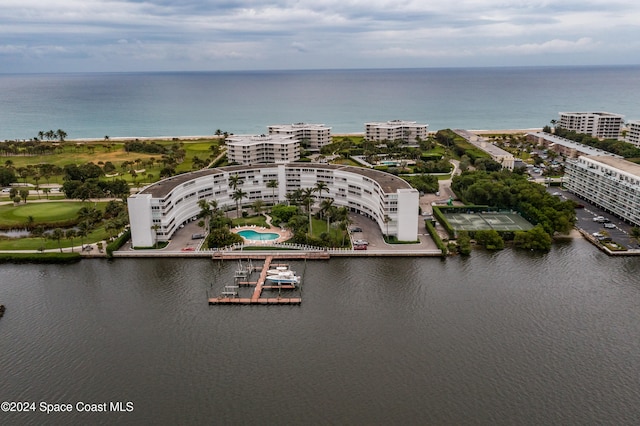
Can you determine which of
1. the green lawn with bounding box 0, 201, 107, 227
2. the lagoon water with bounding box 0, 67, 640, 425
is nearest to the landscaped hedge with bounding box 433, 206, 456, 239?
the lagoon water with bounding box 0, 67, 640, 425

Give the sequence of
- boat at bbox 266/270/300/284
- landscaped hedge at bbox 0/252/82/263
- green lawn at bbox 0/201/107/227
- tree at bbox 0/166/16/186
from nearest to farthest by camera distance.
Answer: boat at bbox 266/270/300/284 < landscaped hedge at bbox 0/252/82/263 < green lawn at bbox 0/201/107/227 < tree at bbox 0/166/16/186

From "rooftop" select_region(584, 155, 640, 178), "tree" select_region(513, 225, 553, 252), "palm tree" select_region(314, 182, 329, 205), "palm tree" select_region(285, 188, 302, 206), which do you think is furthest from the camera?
"rooftop" select_region(584, 155, 640, 178)

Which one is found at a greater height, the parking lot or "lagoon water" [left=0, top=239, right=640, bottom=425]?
the parking lot

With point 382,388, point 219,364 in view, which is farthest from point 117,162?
point 382,388

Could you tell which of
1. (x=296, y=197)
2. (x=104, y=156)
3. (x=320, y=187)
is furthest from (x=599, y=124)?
(x=104, y=156)

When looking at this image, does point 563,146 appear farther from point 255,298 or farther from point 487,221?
point 255,298

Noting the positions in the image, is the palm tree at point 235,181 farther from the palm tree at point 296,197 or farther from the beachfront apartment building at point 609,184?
the beachfront apartment building at point 609,184

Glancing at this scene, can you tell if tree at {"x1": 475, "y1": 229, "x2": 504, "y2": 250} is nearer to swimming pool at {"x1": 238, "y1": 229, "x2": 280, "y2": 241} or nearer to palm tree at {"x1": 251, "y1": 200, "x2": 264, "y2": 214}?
swimming pool at {"x1": 238, "y1": 229, "x2": 280, "y2": 241}
